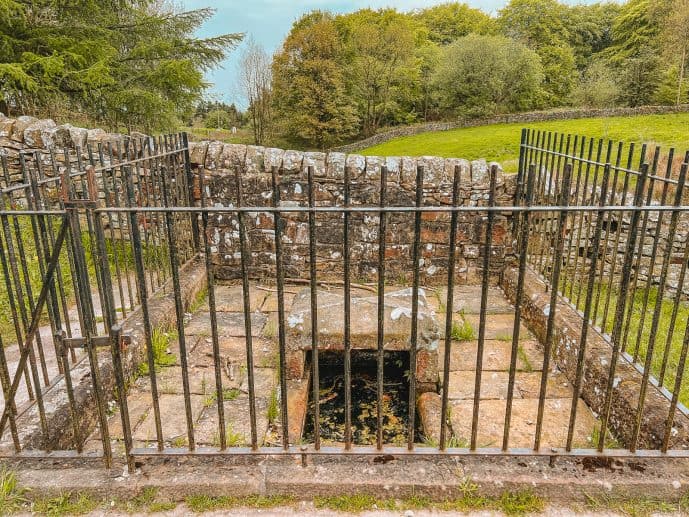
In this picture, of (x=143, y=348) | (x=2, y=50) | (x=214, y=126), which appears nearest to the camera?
(x=143, y=348)

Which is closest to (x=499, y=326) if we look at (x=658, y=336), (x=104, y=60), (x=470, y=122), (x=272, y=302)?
(x=658, y=336)

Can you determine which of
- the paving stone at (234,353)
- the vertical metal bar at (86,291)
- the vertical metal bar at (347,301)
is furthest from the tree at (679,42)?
the vertical metal bar at (86,291)

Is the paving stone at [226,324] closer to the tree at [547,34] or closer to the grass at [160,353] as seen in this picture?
the grass at [160,353]

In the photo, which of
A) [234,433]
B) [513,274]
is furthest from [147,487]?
[513,274]

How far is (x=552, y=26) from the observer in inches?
1773

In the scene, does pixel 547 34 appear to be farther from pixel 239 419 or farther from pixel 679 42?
pixel 239 419

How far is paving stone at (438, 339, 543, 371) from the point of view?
431cm

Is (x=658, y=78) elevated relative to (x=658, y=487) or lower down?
elevated

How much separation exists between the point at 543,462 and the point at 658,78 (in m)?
39.8

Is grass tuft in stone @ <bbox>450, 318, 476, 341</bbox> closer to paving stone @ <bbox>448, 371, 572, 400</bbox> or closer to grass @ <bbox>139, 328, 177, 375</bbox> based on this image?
paving stone @ <bbox>448, 371, 572, 400</bbox>

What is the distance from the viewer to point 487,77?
115 ft

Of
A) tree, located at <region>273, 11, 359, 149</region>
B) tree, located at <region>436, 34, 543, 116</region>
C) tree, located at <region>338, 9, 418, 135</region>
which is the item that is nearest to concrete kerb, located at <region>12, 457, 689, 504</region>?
tree, located at <region>273, 11, 359, 149</region>

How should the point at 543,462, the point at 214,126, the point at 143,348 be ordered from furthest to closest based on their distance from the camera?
the point at 214,126
the point at 143,348
the point at 543,462

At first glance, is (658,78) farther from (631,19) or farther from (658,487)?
(658,487)
